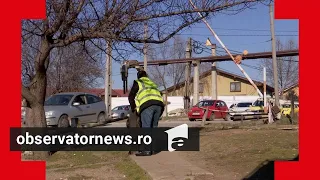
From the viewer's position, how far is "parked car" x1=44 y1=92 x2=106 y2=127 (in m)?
16.7

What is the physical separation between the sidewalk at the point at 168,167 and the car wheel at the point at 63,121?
8422 mm

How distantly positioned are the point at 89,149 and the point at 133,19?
3.32m

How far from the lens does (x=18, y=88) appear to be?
602 cm

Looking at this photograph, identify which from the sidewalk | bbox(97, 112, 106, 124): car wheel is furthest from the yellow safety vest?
bbox(97, 112, 106, 124): car wheel

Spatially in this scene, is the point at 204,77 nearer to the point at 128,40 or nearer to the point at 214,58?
the point at 214,58

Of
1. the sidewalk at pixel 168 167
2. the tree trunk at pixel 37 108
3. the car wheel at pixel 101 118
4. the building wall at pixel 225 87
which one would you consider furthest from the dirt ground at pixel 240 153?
the building wall at pixel 225 87

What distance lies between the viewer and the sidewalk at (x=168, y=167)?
6879 mm

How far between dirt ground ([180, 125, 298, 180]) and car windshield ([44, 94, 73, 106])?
25.7 ft

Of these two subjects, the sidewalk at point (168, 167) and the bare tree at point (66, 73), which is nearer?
the sidewalk at point (168, 167)

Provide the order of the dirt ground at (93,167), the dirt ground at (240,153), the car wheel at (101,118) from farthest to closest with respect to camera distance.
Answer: the car wheel at (101,118) → the dirt ground at (93,167) → the dirt ground at (240,153)

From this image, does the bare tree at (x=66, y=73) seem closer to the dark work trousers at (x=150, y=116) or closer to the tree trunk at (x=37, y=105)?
the tree trunk at (x=37, y=105)

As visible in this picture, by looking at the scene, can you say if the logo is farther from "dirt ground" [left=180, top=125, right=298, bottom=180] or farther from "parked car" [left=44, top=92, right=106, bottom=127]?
"parked car" [left=44, top=92, right=106, bottom=127]

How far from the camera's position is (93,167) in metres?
8.41

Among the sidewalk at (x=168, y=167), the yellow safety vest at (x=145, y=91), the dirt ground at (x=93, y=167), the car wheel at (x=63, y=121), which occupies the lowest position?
the dirt ground at (x=93, y=167)
